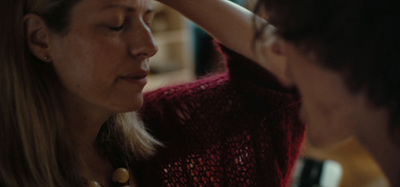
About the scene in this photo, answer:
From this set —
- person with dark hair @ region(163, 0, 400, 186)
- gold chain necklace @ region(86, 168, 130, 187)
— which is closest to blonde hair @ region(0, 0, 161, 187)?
gold chain necklace @ region(86, 168, 130, 187)

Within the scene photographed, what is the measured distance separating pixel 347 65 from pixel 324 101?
73mm

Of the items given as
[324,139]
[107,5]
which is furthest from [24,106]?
[324,139]

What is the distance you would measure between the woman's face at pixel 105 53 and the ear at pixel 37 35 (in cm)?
1

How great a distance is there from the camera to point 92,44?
0.96 metres

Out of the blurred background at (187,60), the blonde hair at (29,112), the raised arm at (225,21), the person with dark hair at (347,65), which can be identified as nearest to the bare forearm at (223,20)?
the raised arm at (225,21)

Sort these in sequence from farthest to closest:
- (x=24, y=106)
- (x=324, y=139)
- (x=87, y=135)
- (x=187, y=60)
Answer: (x=187, y=60)
(x=87, y=135)
(x=24, y=106)
(x=324, y=139)

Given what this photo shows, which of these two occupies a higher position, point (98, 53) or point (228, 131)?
point (98, 53)

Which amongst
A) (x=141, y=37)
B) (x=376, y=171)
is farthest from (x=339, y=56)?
(x=376, y=171)

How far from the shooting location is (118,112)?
103 centimetres

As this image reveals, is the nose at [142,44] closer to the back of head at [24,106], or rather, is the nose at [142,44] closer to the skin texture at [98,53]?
the skin texture at [98,53]

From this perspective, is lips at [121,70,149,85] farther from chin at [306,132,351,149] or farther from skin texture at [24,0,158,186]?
chin at [306,132,351,149]

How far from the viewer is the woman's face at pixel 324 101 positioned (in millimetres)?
602

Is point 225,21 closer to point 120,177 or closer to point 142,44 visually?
point 142,44

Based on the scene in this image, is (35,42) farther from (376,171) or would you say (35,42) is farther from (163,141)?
(376,171)
